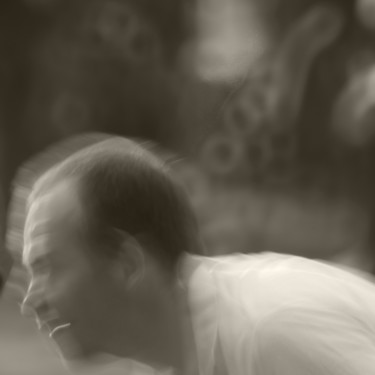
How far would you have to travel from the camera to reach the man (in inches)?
36.7

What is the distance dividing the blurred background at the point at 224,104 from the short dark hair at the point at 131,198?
4.42 feet

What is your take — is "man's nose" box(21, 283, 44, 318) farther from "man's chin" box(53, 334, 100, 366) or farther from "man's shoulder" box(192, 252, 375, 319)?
"man's shoulder" box(192, 252, 375, 319)

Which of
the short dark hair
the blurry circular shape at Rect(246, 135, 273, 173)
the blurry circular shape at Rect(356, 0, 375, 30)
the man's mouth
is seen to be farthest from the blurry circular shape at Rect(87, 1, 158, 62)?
the man's mouth

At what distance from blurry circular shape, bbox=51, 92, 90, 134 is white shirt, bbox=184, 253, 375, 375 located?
1521mm

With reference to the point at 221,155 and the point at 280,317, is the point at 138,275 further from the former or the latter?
the point at 221,155

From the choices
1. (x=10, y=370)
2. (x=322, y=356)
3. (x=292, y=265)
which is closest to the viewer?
(x=322, y=356)

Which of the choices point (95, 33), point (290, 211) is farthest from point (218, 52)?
A: point (290, 211)

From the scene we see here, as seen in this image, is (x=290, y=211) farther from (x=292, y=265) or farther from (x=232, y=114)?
(x=292, y=265)

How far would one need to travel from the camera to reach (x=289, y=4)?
8.13 ft

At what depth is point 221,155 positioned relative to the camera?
8.15ft

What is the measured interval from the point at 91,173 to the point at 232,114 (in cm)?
153

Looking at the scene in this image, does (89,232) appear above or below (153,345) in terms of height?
above

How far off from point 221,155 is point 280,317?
1675mm

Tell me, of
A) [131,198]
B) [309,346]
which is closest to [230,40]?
[131,198]
